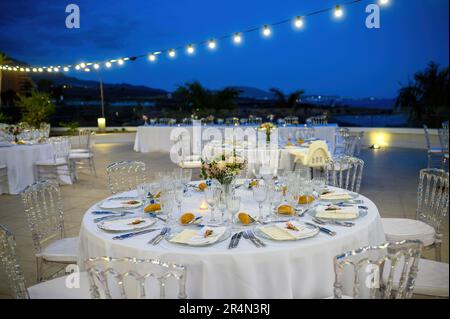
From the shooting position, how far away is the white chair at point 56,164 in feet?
22.5

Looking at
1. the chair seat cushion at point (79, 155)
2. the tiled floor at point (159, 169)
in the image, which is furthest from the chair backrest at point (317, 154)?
the chair seat cushion at point (79, 155)

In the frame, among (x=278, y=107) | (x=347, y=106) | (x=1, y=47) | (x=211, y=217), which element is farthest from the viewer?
(x=1, y=47)

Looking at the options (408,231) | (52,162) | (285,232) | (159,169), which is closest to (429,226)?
(408,231)

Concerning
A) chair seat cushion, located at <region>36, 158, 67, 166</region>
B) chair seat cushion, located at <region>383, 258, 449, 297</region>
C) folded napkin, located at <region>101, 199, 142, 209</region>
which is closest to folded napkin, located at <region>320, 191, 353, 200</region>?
Result: chair seat cushion, located at <region>383, 258, 449, 297</region>

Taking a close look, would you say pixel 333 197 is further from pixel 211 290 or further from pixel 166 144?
pixel 166 144

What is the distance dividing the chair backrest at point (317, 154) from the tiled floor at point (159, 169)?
893 millimetres

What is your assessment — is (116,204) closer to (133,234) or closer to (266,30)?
(133,234)

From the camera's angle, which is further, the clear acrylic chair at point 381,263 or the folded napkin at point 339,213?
the folded napkin at point 339,213

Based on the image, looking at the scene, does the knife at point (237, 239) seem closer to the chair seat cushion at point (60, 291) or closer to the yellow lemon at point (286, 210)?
the yellow lemon at point (286, 210)

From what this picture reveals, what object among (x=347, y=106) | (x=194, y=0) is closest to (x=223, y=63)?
(x=194, y=0)

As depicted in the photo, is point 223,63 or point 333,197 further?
point 223,63
